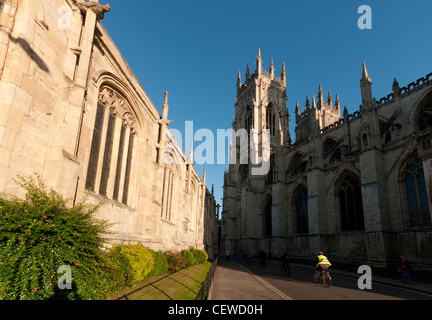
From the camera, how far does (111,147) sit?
10.4 metres

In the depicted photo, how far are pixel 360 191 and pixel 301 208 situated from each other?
883 cm

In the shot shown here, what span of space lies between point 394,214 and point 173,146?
60.9ft

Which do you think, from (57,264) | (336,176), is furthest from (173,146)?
(336,176)

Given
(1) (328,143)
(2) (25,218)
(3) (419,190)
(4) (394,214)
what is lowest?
(2) (25,218)

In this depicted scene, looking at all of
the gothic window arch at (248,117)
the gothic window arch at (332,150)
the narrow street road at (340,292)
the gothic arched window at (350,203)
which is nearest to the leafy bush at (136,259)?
the narrow street road at (340,292)

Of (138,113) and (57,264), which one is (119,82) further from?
(57,264)

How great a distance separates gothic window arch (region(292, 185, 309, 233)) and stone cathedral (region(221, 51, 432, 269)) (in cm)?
12

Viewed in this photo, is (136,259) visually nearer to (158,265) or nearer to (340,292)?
(158,265)

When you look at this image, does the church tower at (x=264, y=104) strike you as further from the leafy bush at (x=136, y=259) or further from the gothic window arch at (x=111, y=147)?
the leafy bush at (x=136, y=259)

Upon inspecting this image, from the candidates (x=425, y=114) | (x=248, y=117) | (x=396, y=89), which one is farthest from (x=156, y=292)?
(x=248, y=117)

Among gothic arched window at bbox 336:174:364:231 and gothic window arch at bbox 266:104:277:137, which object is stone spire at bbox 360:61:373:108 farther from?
gothic window arch at bbox 266:104:277:137

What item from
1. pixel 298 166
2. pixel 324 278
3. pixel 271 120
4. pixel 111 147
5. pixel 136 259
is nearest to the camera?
pixel 136 259

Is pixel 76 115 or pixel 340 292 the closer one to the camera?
pixel 76 115
